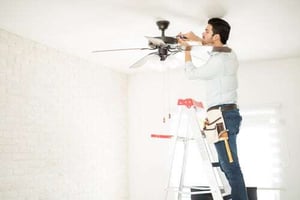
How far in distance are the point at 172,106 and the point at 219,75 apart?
2.61m

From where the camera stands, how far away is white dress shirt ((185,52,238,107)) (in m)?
2.57

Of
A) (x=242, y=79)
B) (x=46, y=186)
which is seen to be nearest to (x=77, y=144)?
(x=46, y=186)

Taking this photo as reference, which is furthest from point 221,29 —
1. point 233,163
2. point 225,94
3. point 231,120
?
point 233,163

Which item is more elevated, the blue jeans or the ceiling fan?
the ceiling fan

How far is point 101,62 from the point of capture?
4707 mm

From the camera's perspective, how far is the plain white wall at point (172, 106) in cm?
447

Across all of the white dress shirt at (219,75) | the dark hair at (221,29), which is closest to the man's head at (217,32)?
the dark hair at (221,29)

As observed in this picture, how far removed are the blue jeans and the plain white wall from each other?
217 cm

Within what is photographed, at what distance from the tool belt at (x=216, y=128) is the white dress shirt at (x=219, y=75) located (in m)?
0.08

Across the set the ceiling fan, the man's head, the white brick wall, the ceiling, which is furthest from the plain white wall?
the man's head

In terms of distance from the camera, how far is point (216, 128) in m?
2.56

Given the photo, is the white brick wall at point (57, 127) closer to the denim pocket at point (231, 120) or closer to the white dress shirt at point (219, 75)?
the white dress shirt at point (219, 75)

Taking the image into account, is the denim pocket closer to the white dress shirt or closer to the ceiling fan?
the white dress shirt

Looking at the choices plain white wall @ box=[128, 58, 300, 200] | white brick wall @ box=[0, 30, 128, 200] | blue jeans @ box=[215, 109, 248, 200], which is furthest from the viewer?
plain white wall @ box=[128, 58, 300, 200]
